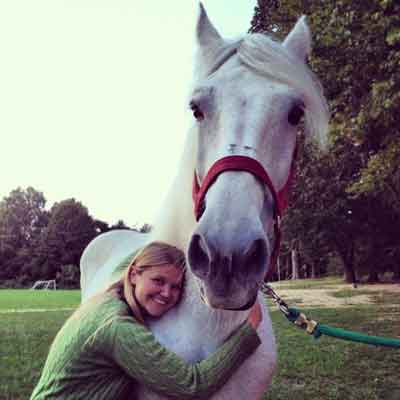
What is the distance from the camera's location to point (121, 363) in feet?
5.59

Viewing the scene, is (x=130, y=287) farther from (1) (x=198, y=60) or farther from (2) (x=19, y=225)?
(2) (x=19, y=225)

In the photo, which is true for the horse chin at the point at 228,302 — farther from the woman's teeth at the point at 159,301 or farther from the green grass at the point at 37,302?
the green grass at the point at 37,302

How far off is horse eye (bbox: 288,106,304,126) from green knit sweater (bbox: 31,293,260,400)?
0.89 meters

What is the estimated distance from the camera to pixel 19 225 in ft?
172

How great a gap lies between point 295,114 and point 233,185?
53cm

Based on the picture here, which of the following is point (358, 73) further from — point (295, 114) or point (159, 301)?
point (159, 301)

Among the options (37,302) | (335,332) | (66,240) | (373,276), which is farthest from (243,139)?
(66,240)

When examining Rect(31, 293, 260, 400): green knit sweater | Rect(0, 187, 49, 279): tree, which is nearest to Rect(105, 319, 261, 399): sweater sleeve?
Rect(31, 293, 260, 400): green knit sweater

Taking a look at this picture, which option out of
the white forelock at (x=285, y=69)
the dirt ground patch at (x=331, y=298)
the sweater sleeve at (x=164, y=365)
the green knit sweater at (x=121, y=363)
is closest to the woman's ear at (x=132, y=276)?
the green knit sweater at (x=121, y=363)

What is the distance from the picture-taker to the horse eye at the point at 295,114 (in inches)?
71.7

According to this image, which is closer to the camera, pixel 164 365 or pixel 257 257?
pixel 257 257

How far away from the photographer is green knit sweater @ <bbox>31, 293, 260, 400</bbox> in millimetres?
1664

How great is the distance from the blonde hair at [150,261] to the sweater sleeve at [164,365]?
0.59 ft

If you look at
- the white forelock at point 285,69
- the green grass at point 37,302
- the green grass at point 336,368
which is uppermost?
the white forelock at point 285,69
